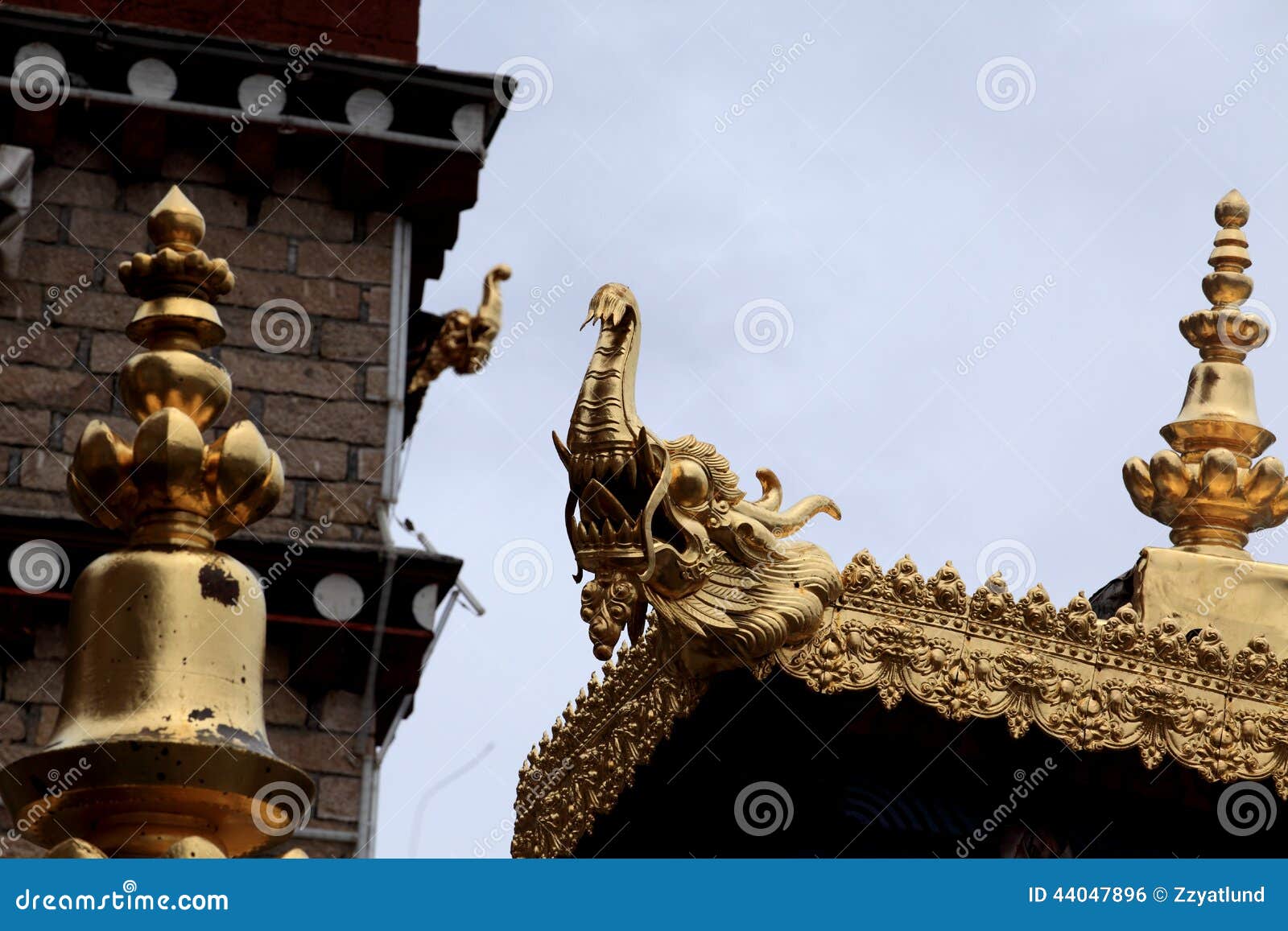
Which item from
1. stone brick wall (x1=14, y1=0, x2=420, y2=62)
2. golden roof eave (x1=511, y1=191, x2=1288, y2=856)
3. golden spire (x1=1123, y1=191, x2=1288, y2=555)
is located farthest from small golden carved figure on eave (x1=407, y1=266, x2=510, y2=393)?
golden roof eave (x1=511, y1=191, x2=1288, y2=856)

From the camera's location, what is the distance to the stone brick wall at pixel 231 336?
16703 millimetres

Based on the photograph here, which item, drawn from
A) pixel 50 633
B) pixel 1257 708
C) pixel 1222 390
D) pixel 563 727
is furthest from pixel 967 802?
pixel 50 633

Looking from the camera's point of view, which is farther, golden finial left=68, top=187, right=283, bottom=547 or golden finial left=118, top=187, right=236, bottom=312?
golden finial left=118, top=187, right=236, bottom=312

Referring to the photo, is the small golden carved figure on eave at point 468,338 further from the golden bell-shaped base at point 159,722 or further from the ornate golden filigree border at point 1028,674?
the golden bell-shaped base at point 159,722

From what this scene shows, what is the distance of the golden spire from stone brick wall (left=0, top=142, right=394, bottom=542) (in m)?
8.27

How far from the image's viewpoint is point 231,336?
17.0 meters

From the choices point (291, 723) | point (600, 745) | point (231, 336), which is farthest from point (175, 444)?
point (231, 336)

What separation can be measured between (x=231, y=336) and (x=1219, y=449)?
915cm

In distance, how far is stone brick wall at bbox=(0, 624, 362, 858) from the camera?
51.3ft

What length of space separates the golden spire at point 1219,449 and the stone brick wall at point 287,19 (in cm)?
924

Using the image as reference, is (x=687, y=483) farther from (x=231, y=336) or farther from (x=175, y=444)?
(x=231, y=336)

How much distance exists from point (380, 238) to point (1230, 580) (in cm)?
1013

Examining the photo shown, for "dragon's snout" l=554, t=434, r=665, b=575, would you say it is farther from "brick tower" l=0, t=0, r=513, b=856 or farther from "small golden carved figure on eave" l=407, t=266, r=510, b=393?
"small golden carved figure on eave" l=407, t=266, r=510, b=393

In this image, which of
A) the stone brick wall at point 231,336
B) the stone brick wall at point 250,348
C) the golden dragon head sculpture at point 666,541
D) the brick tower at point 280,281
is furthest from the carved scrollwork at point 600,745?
the stone brick wall at point 231,336
